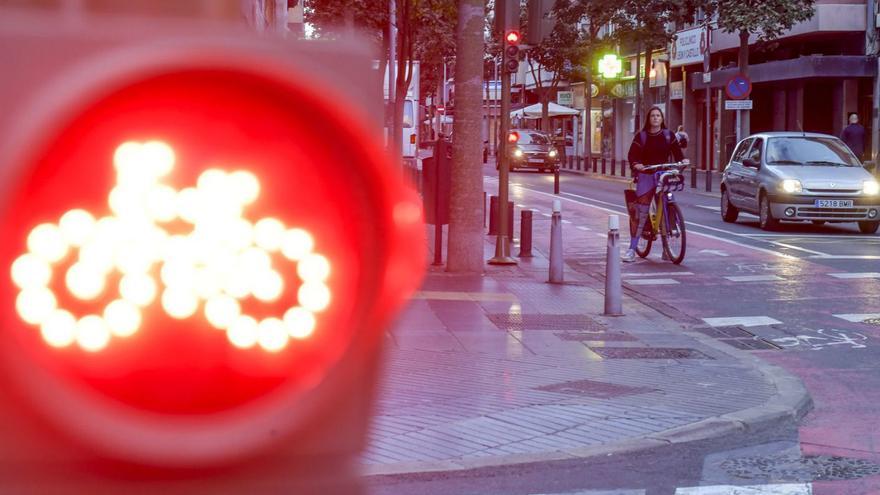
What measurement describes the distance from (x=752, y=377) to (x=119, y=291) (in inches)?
329

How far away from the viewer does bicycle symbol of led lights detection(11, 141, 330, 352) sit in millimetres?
1162

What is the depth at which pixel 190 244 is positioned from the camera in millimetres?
1195

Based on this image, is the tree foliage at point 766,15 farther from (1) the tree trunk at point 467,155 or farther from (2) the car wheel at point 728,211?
(1) the tree trunk at point 467,155

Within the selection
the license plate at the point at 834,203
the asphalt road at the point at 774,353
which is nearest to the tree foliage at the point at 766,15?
the asphalt road at the point at 774,353

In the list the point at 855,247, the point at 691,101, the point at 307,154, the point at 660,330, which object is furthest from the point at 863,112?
the point at 307,154

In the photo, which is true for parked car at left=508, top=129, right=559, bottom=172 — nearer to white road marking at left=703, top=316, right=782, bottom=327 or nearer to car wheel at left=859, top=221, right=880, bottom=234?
car wheel at left=859, top=221, right=880, bottom=234

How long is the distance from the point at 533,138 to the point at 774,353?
4563 cm

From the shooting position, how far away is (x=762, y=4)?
41.2 meters

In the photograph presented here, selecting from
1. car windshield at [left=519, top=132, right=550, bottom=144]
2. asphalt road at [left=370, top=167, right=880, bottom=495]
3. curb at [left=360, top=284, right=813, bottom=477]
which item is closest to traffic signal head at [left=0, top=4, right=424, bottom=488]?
curb at [left=360, top=284, right=813, bottom=477]

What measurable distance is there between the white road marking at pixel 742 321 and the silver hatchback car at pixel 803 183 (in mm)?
10240

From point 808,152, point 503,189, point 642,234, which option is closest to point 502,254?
point 503,189

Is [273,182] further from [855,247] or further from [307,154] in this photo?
[855,247]

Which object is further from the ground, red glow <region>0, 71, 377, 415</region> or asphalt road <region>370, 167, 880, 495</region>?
red glow <region>0, 71, 377, 415</region>

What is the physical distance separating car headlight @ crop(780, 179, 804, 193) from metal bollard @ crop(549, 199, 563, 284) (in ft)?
26.8
